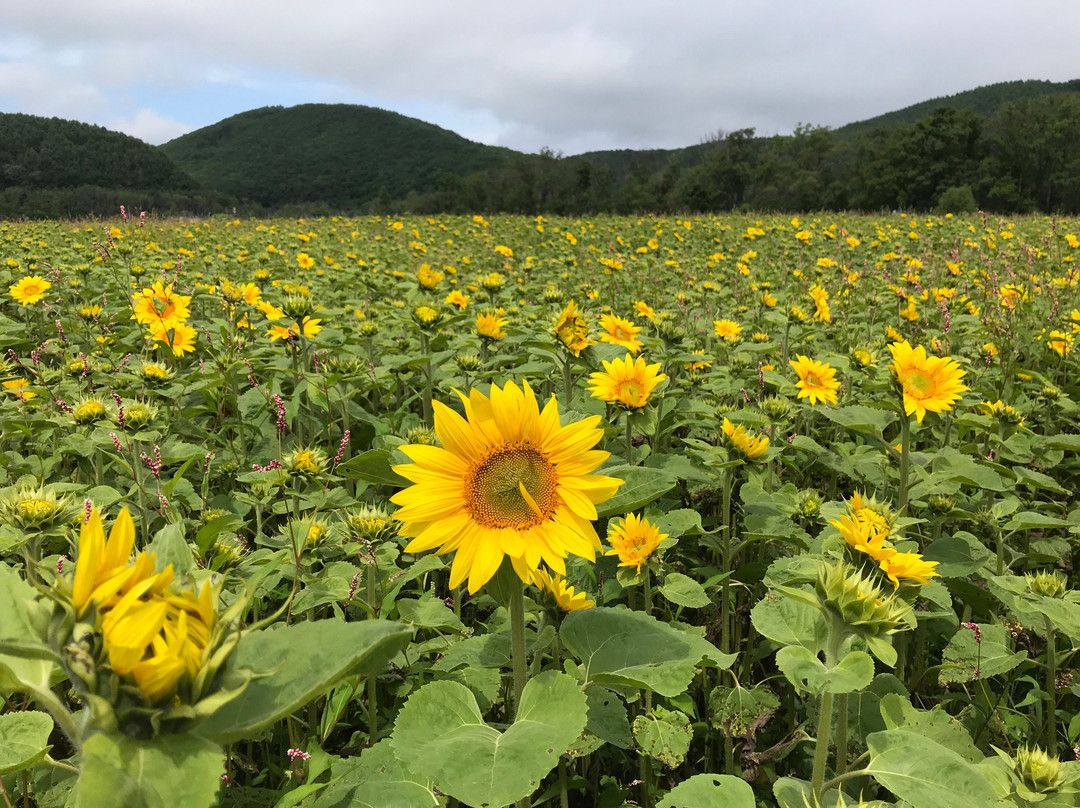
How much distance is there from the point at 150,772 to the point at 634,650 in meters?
0.83

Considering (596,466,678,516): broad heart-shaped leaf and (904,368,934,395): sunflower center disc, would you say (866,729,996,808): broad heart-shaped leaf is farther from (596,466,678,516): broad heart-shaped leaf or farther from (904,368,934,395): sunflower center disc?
(904,368,934,395): sunflower center disc

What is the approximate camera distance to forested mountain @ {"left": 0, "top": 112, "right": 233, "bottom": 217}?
48.4 metres

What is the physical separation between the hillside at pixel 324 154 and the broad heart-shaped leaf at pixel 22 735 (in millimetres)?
92664

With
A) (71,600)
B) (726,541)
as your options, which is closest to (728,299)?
(726,541)

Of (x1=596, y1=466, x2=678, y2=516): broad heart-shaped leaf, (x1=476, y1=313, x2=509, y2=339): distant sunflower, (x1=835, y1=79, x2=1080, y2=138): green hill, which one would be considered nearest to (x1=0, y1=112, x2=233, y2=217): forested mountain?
(x1=476, y1=313, x2=509, y2=339): distant sunflower

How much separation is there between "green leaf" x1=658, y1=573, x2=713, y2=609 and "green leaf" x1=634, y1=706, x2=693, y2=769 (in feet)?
1.01

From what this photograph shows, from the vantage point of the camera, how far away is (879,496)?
277cm

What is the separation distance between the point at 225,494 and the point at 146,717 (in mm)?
2332

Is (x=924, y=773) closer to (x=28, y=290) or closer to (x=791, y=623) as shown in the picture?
(x=791, y=623)

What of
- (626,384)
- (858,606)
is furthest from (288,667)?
(626,384)

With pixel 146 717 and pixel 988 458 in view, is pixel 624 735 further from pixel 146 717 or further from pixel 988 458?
pixel 988 458

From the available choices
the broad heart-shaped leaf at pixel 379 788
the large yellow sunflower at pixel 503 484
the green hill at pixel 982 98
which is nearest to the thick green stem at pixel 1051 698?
the large yellow sunflower at pixel 503 484

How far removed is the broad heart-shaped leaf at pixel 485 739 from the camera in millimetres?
945

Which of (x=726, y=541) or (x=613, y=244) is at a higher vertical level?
(x=613, y=244)
